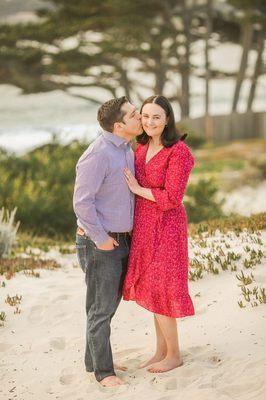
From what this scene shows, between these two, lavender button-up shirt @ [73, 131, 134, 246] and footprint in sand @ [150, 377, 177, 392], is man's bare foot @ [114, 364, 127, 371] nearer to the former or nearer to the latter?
footprint in sand @ [150, 377, 177, 392]

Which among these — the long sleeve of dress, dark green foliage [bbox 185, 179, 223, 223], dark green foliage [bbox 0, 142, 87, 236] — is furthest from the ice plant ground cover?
dark green foliage [bbox 185, 179, 223, 223]

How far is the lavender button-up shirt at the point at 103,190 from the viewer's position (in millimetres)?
4750

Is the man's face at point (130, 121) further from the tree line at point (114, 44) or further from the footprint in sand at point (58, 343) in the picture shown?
the tree line at point (114, 44)

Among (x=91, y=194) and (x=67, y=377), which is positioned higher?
(x=91, y=194)

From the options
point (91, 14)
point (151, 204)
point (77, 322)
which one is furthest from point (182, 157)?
point (91, 14)

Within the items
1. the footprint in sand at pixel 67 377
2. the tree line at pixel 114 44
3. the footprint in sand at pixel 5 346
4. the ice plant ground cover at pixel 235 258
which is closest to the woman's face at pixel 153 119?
the ice plant ground cover at pixel 235 258

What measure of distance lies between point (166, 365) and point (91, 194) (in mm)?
1413

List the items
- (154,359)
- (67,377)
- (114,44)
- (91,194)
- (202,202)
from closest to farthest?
(91,194)
(154,359)
(67,377)
(202,202)
(114,44)

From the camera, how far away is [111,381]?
5148 millimetres

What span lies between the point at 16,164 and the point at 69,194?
2525mm

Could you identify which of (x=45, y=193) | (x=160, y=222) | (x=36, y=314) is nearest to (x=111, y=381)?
(x=160, y=222)

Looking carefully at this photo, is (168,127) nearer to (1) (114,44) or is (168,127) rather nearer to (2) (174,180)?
(2) (174,180)

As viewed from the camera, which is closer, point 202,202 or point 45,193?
point 45,193

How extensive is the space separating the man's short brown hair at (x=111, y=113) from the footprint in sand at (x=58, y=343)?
7.39ft
